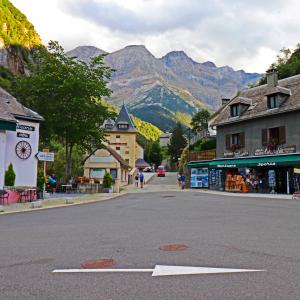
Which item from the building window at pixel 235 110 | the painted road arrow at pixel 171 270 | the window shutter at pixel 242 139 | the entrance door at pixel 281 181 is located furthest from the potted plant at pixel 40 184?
the building window at pixel 235 110

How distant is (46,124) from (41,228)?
1991 cm

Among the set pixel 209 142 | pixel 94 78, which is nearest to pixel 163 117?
pixel 209 142

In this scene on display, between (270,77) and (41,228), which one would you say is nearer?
(41,228)

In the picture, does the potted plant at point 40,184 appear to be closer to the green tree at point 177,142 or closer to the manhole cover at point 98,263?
A: the manhole cover at point 98,263

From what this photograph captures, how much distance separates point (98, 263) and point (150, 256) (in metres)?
0.94

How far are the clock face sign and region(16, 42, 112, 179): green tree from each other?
6.64 m

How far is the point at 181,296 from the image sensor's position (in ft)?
13.7

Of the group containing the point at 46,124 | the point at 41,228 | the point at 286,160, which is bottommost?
Result: the point at 41,228

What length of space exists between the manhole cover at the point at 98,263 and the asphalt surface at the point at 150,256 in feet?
0.41

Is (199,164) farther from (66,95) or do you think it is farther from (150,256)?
(150,256)

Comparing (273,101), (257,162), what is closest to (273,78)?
(273,101)

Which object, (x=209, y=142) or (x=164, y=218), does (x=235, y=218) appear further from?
(x=209, y=142)

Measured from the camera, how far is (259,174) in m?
30.7

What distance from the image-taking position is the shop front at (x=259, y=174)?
2753cm
